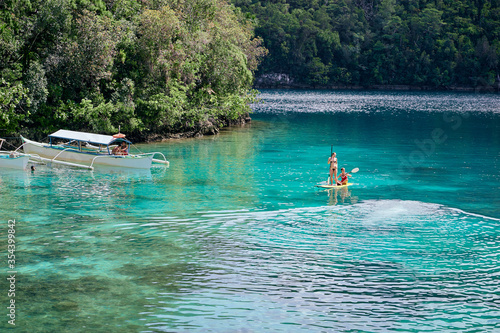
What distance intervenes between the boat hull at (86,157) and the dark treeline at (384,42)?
14785 cm

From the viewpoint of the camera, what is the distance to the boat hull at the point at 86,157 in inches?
1438

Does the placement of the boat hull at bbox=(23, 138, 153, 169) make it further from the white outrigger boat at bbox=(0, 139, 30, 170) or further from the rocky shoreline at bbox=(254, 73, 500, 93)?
the rocky shoreline at bbox=(254, 73, 500, 93)

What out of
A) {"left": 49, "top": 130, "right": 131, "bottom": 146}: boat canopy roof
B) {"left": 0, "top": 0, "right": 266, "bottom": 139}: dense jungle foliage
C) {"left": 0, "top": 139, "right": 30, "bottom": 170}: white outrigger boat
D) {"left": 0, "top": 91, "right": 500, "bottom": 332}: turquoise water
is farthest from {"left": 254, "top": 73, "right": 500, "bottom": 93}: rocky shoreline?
{"left": 0, "top": 139, "right": 30, "bottom": 170}: white outrigger boat

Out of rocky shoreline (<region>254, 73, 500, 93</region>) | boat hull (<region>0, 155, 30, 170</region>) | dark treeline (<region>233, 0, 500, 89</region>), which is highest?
dark treeline (<region>233, 0, 500, 89</region>)

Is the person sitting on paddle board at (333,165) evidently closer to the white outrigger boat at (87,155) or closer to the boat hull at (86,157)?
the white outrigger boat at (87,155)

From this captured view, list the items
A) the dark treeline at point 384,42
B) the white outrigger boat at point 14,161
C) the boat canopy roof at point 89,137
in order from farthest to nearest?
the dark treeline at point 384,42
the boat canopy roof at point 89,137
the white outrigger boat at point 14,161

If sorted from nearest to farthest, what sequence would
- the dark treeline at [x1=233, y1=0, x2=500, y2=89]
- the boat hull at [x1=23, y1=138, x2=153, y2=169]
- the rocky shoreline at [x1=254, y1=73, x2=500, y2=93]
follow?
the boat hull at [x1=23, y1=138, x2=153, y2=169] < the dark treeline at [x1=233, y1=0, x2=500, y2=89] < the rocky shoreline at [x1=254, y1=73, x2=500, y2=93]

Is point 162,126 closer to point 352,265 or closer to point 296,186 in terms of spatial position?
point 296,186

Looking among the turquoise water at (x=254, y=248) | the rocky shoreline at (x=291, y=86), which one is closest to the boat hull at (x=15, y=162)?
the turquoise water at (x=254, y=248)

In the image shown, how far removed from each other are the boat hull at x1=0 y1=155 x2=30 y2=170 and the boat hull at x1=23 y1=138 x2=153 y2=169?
6.99 ft

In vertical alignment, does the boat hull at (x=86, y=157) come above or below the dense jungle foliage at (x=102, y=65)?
below

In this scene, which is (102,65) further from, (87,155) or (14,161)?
(14,161)

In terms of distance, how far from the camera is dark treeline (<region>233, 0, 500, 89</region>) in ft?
551

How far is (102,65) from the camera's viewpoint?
44406 millimetres
